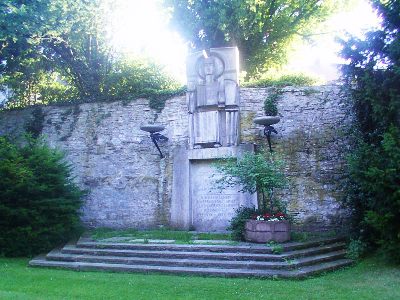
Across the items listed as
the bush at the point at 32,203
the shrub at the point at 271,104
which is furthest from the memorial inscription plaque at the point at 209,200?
the bush at the point at 32,203

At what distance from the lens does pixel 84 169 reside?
40.9 feet

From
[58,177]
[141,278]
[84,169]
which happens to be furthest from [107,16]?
[141,278]

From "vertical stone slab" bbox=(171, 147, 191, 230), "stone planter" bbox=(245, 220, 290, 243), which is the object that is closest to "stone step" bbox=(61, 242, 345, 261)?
"stone planter" bbox=(245, 220, 290, 243)

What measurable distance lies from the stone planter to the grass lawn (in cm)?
145

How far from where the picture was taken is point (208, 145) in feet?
37.3

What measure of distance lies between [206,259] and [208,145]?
12.9ft

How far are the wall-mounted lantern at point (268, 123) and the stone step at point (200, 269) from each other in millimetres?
3575

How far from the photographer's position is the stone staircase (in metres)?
7.52

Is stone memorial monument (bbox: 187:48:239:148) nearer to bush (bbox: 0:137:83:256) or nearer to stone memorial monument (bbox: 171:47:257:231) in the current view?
stone memorial monument (bbox: 171:47:257:231)

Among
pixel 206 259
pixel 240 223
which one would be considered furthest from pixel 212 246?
pixel 240 223

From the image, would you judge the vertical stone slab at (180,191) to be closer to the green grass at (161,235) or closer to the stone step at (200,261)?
the green grass at (161,235)

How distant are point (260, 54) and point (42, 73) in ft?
27.7

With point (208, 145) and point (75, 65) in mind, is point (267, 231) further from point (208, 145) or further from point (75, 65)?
point (75, 65)

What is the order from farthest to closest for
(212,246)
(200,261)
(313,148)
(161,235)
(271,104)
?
(271,104) < (313,148) < (161,235) < (212,246) < (200,261)
